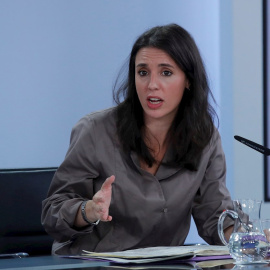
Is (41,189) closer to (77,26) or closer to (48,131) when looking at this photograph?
(48,131)

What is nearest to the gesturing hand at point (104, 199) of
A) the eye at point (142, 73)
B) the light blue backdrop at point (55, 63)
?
the eye at point (142, 73)

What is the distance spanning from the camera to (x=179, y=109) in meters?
2.40

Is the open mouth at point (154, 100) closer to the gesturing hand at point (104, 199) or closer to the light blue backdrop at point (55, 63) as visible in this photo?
the gesturing hand at point (104, 199)

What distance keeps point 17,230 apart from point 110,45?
1578mm

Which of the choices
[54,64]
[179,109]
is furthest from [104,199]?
[54,64]

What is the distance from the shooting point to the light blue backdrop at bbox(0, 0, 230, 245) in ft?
10.6

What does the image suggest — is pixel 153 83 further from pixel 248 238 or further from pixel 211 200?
pixel 248 238

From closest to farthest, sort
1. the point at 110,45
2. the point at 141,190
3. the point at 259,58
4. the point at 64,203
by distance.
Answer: the point at 64,203 → the point at 141,190 → the point at 110,45 → the point at 259,58

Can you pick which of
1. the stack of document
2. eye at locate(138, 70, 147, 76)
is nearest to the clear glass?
the stack of document

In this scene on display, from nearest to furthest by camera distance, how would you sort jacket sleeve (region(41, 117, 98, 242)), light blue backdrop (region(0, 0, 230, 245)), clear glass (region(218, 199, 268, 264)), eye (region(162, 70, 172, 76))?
clear glass (region(218, 199, 268, 264)) < jacket sleeve (region(41, 117, 98, 242)) < eye (region(162, 70, 172, 76)) < light blue backdrop (region(0, 0, 230, 245))

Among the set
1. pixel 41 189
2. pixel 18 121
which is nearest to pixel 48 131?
pixel 18 121

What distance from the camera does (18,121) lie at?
325 cm

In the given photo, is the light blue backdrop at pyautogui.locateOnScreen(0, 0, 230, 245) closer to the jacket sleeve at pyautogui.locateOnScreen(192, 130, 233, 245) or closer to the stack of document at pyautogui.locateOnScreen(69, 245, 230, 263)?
the jacket sleeve at pyautogui.locateOnScreen(192, 130, 233, 245)

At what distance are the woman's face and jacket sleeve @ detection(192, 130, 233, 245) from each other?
0.24 m
